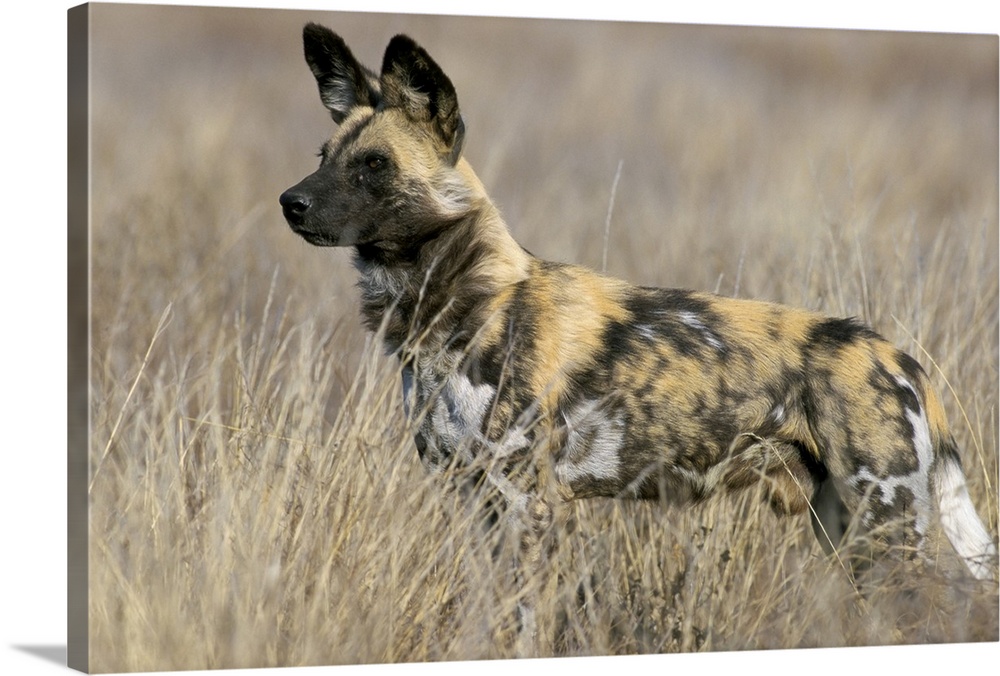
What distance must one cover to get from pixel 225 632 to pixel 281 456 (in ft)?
2.25

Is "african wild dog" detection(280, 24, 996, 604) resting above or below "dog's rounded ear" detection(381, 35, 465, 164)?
below

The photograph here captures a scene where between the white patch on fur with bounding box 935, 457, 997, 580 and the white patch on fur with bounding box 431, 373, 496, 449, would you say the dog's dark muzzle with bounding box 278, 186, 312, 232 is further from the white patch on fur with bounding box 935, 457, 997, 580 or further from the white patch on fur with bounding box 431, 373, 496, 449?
the white patch on fur with bounding box 935, 457, 997, 580

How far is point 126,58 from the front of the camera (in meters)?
5.46

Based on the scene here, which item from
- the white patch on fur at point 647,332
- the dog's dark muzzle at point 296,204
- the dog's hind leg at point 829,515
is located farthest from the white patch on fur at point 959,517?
the dog's dark muzzle at point 296,204

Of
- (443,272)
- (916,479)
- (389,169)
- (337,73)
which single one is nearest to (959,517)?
(916,479)

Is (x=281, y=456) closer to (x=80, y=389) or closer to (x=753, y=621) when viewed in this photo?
(x=80, y=389)

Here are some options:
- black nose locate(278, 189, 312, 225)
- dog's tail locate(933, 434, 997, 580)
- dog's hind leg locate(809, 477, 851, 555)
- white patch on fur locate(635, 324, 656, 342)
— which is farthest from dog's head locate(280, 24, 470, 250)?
dog's tail locate(933, 434, 997, 580)

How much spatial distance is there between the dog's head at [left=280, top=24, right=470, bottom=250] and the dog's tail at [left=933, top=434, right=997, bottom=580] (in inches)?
75.1

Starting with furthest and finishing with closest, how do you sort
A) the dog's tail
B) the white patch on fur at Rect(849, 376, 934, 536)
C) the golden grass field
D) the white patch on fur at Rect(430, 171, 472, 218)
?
the dog's tail < the white patch on fur at Rect(849, 376, 934, 536) < the white patch on fur at Rect(430, 171, 472, 218) < the golden grass field

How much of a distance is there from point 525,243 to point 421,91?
290cm

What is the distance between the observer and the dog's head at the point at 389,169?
5.07 m

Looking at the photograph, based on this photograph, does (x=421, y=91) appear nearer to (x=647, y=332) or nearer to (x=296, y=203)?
(x=296, y=203)

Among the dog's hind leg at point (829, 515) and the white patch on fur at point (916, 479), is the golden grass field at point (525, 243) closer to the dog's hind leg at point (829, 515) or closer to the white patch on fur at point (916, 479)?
the dog's hind leg at point (829, 515)

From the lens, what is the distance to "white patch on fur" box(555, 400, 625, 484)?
16.6 ft
